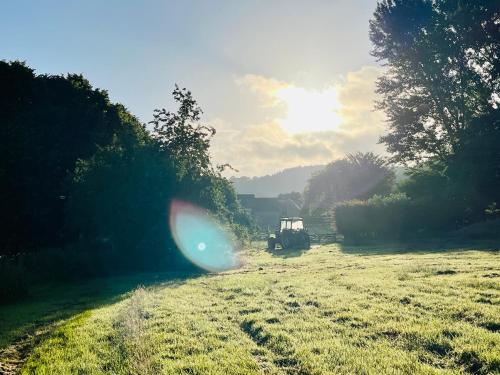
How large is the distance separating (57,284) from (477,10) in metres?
37.9

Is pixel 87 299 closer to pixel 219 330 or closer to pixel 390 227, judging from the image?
pixel 219 330

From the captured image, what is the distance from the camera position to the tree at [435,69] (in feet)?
114

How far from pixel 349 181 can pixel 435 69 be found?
5141 cm

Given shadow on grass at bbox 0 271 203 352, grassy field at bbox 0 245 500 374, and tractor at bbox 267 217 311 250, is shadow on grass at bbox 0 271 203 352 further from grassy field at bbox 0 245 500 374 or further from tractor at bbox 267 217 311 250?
tractor at bbox 267 217 311 250

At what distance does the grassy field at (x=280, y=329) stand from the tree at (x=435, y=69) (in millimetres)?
27558

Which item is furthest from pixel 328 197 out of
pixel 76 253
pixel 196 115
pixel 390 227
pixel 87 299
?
pixel 87 299

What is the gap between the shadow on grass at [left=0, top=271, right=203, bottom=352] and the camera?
1034 cm

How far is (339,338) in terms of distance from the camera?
7504 mm

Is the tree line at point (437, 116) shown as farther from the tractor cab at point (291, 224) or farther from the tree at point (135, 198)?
the tree at point (135, 198)

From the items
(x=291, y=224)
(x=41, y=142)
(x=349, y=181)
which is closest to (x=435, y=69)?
(x=291, y=224)

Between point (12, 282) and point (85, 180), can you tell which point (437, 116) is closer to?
point (85, 180)

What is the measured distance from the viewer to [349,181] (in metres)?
87.6

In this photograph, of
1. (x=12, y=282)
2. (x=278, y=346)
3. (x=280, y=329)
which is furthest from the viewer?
(x=12, y=282)

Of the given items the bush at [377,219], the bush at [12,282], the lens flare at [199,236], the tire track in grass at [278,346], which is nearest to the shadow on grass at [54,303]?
the bush at [12,282]
